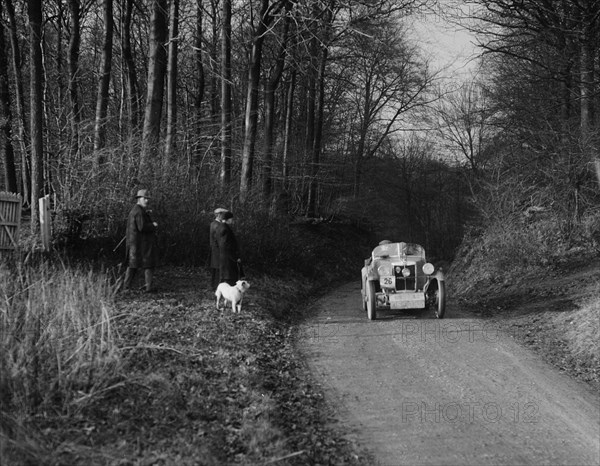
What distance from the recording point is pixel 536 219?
1778cm

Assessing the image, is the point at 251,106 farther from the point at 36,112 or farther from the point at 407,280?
the point at 407,280

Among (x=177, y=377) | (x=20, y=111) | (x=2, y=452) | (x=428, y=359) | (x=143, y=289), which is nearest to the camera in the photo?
(x=2, y=452)

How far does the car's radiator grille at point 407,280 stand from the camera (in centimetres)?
1195

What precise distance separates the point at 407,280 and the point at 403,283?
0.11m

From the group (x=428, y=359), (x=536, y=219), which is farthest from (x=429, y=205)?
(x=428, y=359)

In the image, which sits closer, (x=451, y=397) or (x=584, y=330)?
(x=451, y=397)

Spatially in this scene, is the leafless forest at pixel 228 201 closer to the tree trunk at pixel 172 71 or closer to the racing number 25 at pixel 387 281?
→ the tree trunk at pixel 172 71

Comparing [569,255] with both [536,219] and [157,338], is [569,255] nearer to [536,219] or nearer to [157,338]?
[536,219]

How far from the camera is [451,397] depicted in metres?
6.89

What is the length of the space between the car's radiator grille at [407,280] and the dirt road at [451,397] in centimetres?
140

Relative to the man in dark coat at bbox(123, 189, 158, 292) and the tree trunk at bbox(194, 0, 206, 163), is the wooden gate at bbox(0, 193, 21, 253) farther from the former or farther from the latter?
the tree trunk at bbox(194, 0, 206, 163)

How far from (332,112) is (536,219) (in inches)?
825

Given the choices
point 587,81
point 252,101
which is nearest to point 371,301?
point 252,101

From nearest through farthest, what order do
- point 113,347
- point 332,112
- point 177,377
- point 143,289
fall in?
point 113,347
point 177,377
point 143,289
point 332,112
